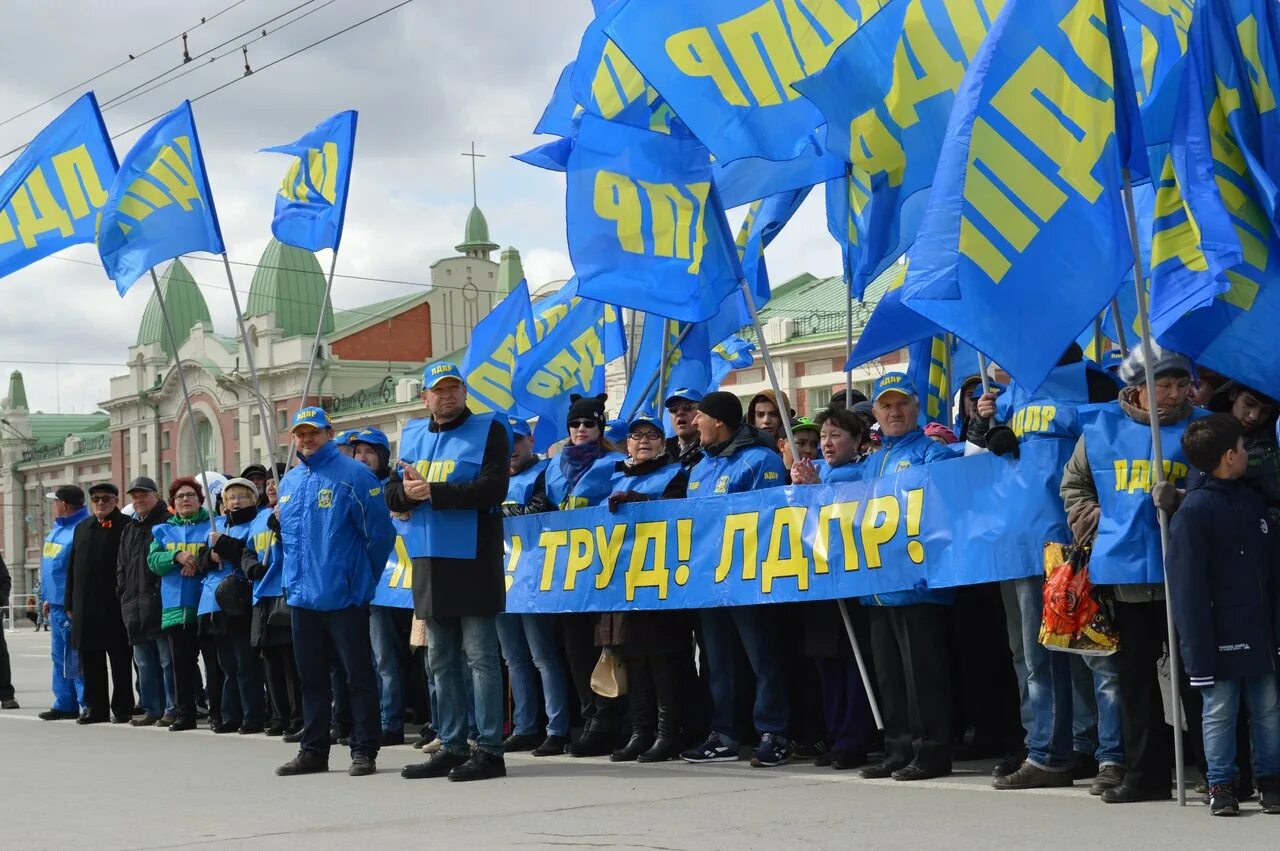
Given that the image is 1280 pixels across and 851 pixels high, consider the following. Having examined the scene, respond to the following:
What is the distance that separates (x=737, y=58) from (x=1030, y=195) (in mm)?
2716

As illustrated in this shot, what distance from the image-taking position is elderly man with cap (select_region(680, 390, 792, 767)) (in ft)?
30.6

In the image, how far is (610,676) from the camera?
9.75 m

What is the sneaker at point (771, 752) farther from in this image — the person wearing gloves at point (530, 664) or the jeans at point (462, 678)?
the person wearing gloves at point (530, 664)

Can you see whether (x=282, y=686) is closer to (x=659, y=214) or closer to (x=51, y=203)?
(x=51, y=203)

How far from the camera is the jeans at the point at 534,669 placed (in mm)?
10352

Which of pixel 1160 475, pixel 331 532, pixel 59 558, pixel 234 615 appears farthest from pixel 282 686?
pixel 1160 475

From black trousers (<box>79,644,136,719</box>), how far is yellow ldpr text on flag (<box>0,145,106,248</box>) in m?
3.23

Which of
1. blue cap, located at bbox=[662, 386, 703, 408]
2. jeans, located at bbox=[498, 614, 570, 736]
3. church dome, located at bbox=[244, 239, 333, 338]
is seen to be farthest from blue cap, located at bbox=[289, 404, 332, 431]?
church dome, located at bbox=[244, 239, 333, 338]

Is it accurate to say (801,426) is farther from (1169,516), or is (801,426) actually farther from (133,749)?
(133,749)

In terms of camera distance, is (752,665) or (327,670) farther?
(327,670)

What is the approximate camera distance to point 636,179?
9953 mm

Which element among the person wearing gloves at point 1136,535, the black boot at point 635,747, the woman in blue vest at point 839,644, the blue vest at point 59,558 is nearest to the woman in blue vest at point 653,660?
the black boot at point 635,747

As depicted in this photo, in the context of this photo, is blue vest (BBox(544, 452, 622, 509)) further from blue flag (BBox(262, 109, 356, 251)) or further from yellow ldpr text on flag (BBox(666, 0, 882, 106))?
blue flag (BBox(262, 109, 356, 251))

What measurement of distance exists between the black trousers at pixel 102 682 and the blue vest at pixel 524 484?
4598mm
